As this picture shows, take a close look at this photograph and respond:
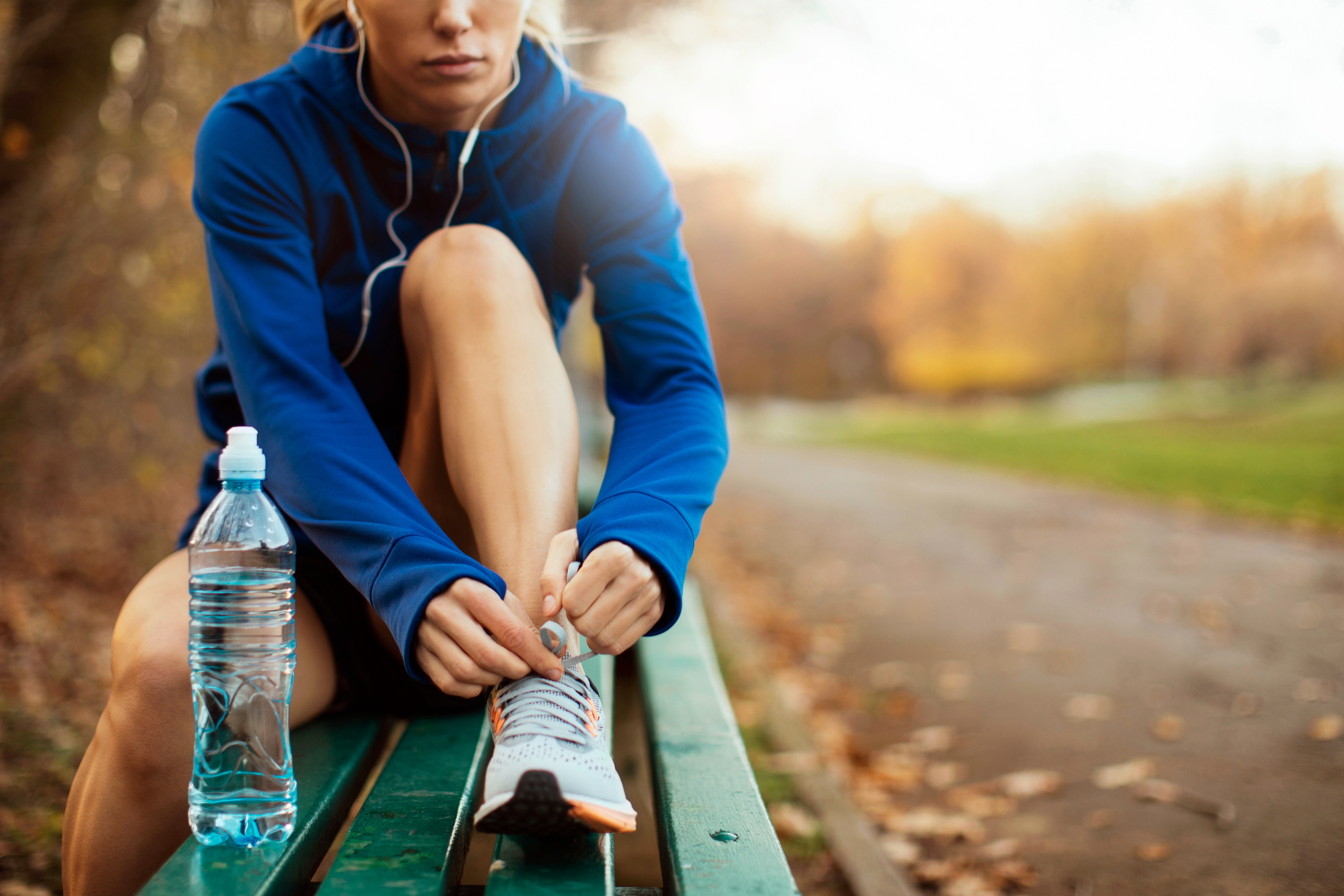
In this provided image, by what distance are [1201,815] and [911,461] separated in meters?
15.5

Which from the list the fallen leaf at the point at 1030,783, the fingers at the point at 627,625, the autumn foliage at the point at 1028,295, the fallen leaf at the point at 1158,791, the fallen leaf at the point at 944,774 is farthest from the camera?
the autumn foliage at the point at 1028,295

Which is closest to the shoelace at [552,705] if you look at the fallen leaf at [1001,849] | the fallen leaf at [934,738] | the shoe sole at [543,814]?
the shoe sole at [543,814]

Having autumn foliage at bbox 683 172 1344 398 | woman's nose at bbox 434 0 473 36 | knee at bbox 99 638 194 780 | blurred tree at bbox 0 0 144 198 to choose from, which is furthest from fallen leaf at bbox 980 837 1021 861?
autumn foliage at bbox 683 172 1344 398

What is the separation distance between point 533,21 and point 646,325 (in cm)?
65

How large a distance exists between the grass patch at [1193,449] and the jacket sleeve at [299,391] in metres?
9.87

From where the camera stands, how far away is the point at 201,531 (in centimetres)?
154

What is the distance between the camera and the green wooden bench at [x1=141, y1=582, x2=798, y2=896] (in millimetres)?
1201

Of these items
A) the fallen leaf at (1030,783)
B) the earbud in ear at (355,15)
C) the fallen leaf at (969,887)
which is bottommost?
the fallen leaf at (1030,783)

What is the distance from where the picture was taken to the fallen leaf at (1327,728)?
3928mm

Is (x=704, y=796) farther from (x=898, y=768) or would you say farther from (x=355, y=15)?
(x=898, y=768)

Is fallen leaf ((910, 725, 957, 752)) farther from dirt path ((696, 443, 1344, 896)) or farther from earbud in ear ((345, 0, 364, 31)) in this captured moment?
earbud in ear ((345, 0, 364, 31))

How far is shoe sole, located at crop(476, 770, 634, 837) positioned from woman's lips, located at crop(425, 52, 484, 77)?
1.22 meters

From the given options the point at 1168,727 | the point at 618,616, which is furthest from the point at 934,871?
the point at 618,616

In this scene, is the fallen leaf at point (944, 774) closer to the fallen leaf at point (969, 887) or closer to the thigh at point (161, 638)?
the fallen leaf at point (969, 887)
